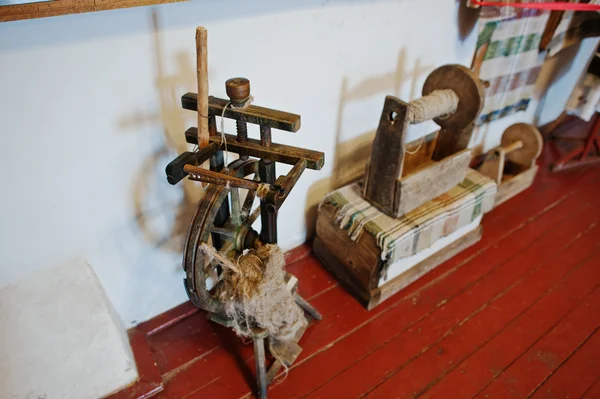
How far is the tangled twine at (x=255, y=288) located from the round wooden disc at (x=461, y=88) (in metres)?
0.99

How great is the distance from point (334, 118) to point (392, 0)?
513 millimetres

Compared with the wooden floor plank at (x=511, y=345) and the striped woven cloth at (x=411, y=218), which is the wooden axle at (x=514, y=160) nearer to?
the striped woven cloth at (x=411, y=218)

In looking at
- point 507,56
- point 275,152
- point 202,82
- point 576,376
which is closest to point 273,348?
point 275,152

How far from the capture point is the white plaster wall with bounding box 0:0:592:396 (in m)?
1.12

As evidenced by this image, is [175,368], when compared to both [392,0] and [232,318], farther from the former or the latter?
[392,0]

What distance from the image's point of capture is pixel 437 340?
68.1 inches

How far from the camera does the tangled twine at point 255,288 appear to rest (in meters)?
1.28

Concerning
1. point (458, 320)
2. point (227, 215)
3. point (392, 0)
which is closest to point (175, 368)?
point (227, 215)

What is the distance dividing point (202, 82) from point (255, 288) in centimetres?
62

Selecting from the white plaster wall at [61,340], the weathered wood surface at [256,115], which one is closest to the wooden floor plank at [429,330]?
the white plaster wall at [61,340]

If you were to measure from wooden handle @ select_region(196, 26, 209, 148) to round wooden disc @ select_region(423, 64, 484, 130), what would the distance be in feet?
3.48

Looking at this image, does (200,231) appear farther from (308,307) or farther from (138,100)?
(308,307)

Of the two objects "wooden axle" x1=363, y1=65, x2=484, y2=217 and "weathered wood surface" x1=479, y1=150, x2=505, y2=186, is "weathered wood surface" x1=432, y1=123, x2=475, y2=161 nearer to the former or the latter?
"wooden axle" x1=363, y1=65, x2=484, y2=217

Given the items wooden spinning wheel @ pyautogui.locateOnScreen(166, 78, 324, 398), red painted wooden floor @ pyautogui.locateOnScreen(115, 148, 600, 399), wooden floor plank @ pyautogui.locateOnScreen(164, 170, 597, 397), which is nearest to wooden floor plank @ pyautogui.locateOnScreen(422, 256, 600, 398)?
red painted wooden floor @ pyautogui.locateOnScreen(115, 148, 600, 399)
